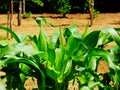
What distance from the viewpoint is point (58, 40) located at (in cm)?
333

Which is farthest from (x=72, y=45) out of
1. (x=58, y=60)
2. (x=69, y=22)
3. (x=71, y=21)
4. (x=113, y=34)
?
(x=71, y=21)

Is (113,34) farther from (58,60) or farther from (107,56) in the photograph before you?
(58,60)

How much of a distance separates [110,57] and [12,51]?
78cm

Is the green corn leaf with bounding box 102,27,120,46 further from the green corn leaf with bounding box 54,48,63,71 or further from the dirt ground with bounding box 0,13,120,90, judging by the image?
the dirt ground with bounding box 0,13,120,90

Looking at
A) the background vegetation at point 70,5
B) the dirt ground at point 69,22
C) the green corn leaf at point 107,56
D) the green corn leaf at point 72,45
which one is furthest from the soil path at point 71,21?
the green corn leaf at point 107,56

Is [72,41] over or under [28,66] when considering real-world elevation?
over

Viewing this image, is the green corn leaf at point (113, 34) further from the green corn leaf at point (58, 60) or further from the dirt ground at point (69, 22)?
the dirt ground at point (69, 22)

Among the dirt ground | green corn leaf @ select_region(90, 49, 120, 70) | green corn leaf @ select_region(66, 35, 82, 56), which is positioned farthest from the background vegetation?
green corn leaf @ select_region(90, 49, 120, 70)

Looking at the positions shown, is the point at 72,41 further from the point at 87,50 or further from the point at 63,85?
the point at 63,85

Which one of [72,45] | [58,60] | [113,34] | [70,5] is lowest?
[70,5]

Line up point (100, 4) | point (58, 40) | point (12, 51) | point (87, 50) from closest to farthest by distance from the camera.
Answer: point (12, 51) → point (87, 50) → point (58, 40) → point (100, 4)

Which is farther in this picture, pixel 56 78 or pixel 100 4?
pixel 100 4

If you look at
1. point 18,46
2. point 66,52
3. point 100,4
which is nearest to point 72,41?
point 66,52

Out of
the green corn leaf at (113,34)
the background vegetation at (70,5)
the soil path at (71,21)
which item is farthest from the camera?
the background vegetation at (70,5)
